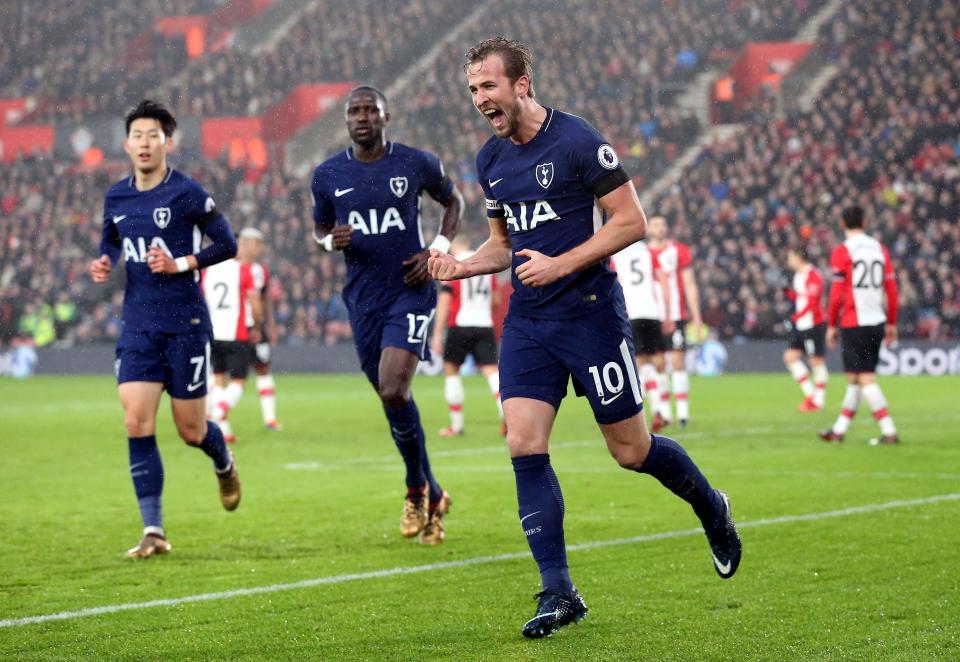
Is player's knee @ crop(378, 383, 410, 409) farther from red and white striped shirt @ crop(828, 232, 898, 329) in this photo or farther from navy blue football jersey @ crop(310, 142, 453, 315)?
red and white striped shirt @ crop(828, 232, 898, 329)

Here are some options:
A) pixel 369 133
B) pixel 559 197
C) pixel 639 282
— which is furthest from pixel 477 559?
pixel 639 282

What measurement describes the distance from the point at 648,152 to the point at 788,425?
2037 cm

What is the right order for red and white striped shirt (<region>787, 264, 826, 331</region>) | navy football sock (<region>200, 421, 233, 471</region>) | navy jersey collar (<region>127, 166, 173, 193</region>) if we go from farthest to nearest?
red and white striped shirt (<region>787, 264, 826, 331</region>) → navy football sock (<region>200, 421, 233, 471</region>) → navy jersey collar (<region>127, 166, 173, 193</region>)

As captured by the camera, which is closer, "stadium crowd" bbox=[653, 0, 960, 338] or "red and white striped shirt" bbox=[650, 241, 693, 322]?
"red and white striped shirt" bbox=[650, 241, 693, 322]

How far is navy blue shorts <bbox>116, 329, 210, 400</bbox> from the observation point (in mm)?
7684

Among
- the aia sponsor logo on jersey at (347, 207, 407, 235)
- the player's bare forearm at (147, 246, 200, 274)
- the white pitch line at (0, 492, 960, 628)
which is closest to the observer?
the white pitch line at (0, 492, 960, 628)

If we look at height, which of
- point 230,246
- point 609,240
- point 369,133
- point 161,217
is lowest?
point 609,240

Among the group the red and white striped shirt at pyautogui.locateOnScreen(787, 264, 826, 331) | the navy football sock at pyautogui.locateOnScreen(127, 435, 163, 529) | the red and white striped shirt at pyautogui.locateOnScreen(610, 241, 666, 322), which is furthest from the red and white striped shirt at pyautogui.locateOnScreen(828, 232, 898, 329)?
the navy football sock at pyautogui.locateOnScreen(127, 435, 163, 529)

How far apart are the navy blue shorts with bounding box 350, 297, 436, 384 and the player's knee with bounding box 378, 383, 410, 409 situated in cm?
22

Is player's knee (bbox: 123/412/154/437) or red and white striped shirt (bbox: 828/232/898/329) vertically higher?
red and white striped shirt (bbox: 828/232/898/329)

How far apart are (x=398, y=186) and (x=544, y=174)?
8.75 feet

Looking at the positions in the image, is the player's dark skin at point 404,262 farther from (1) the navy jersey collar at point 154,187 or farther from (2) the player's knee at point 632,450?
(2) the player's knee at point 632,450

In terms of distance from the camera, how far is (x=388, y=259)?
26.5ft

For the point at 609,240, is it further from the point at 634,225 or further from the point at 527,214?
the point at 527,214
